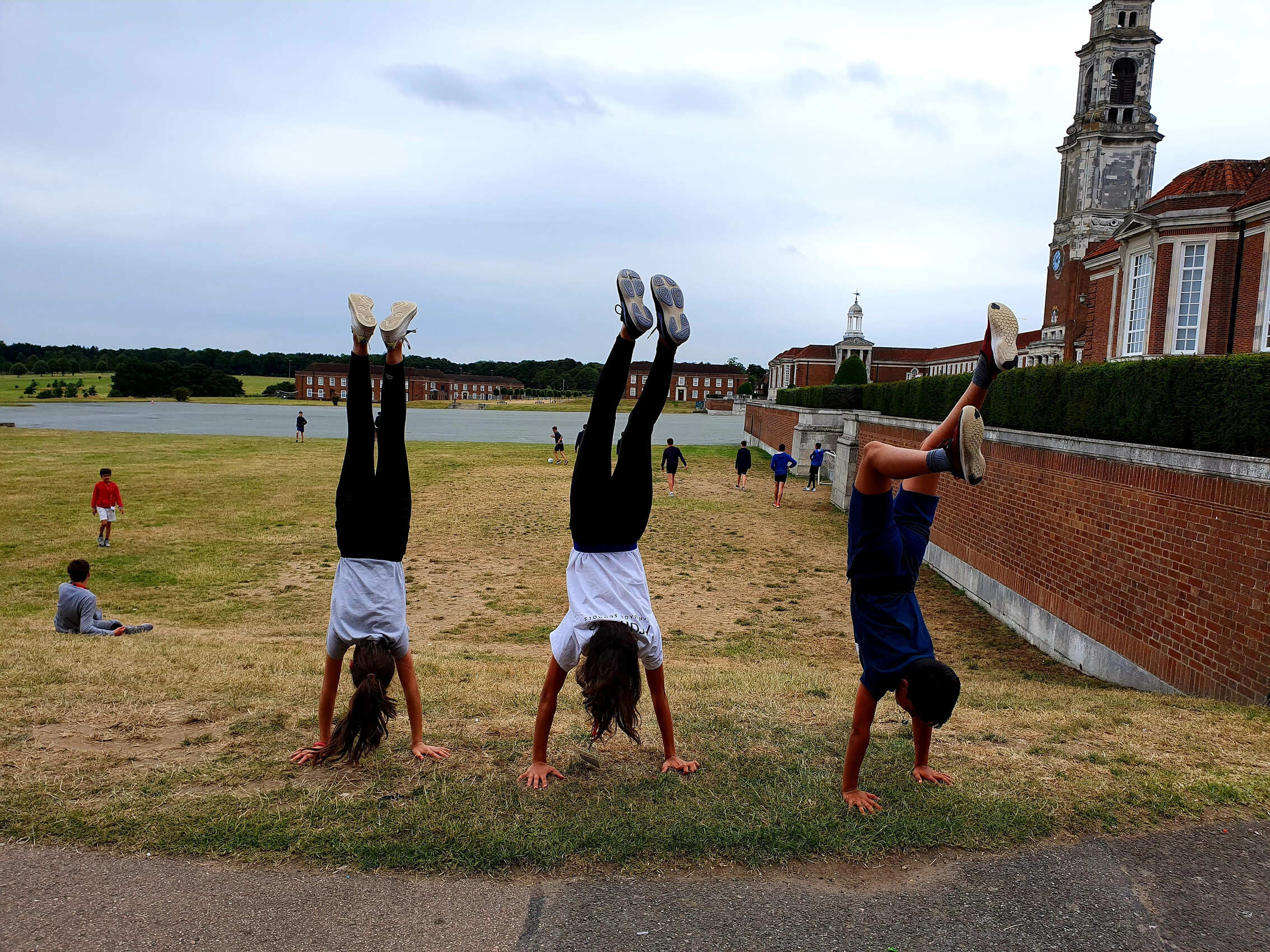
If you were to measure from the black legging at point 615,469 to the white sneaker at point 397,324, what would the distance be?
1193 millimetres

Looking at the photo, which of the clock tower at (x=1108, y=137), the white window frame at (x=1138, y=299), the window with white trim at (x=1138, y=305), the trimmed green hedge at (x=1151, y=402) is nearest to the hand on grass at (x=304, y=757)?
the trimmed green hedge at (x=1151, y=402)

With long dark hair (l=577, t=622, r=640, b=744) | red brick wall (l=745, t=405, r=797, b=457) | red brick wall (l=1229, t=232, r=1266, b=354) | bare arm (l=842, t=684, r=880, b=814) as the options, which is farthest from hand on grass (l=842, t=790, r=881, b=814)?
red brick wall (l=745, t=405, r=797, b=457)

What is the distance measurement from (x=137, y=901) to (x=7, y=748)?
85.0 inches

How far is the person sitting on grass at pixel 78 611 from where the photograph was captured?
338 inches

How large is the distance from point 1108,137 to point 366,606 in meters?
53.7

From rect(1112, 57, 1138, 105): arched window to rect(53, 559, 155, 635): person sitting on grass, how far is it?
54490 millimetres

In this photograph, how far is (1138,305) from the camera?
2592 cm

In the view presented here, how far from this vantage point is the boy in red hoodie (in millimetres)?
14375

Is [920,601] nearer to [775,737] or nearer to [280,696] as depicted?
[775,737]

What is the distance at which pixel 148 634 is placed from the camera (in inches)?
348

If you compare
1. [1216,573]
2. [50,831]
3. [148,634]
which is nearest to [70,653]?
[148,634]

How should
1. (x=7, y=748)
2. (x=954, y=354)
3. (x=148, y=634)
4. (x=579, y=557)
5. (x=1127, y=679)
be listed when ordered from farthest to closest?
(x=954, y=354), (x=148, y=634), (x=1127, y=679), (x=7, y=748), (x=579, y=557)

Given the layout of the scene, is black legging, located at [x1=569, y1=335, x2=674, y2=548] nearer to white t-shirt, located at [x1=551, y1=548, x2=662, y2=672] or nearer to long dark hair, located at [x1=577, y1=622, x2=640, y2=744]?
white t-shirt, located at [x1=551, y1=548, x2=662, y2=672]

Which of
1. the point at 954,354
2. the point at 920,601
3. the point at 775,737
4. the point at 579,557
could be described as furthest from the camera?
the point at 954,354
